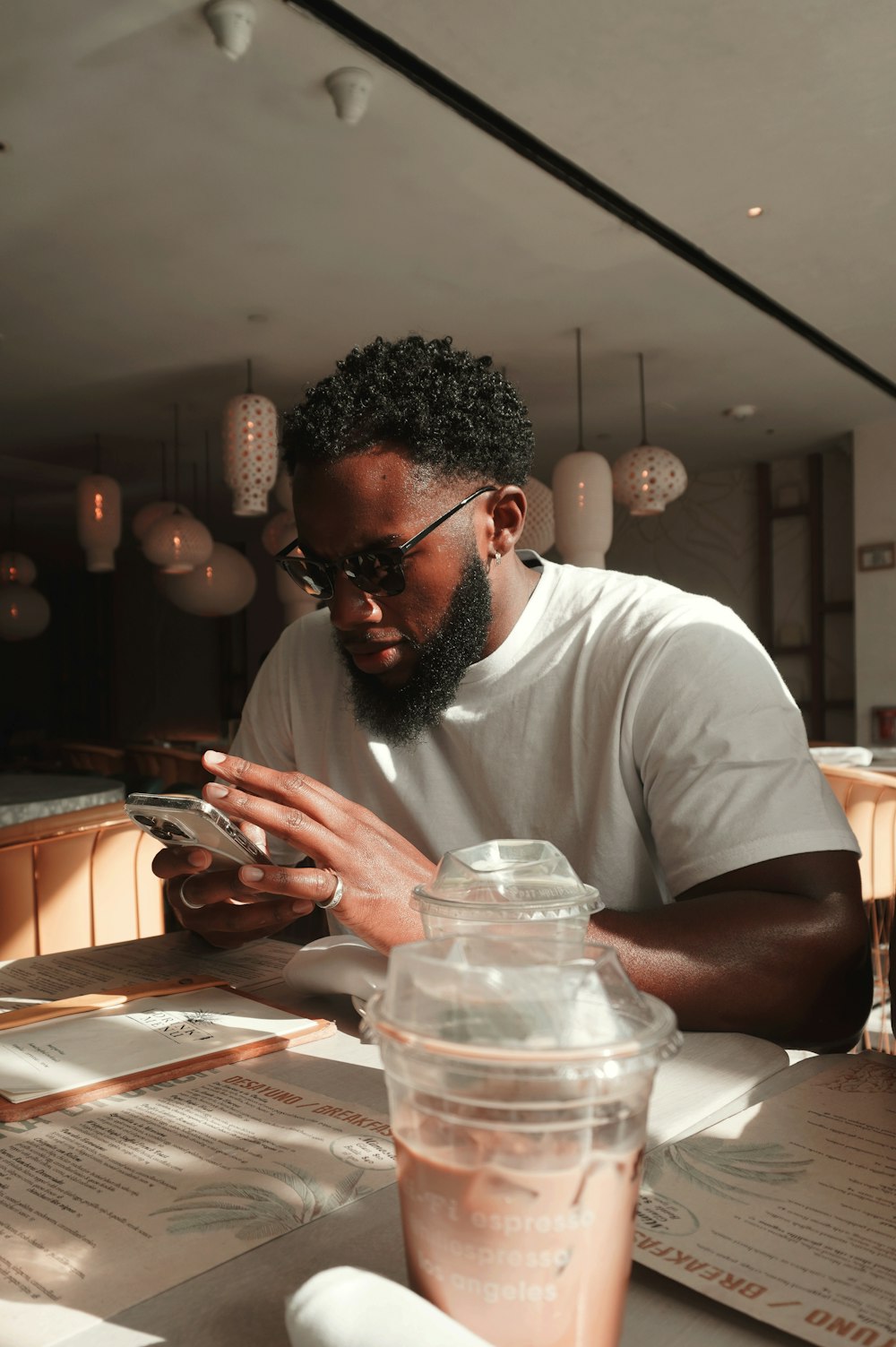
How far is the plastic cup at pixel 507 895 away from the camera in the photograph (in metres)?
0.69

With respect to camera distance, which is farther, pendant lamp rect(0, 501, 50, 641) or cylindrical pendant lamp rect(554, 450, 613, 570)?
pendant lamp rect(0, 501, 50, 641)

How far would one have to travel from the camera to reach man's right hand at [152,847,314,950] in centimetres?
106

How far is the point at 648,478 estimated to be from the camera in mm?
4488

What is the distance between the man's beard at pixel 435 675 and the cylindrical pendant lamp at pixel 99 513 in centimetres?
395

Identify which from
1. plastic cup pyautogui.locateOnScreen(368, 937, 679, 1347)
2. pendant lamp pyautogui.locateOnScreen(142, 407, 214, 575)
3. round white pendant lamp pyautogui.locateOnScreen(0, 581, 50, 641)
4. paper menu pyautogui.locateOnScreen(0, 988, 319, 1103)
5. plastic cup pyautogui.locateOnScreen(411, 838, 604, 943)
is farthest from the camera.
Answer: round white pendant lamp pyautogui.locateOnScreen(0, 581, 50, 641)

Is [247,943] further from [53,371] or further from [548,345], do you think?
[53,371]

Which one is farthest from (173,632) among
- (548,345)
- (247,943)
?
(247,943)

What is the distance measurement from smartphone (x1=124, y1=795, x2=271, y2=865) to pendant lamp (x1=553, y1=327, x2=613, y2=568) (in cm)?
363

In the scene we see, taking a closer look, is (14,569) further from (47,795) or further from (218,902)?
(218,902)

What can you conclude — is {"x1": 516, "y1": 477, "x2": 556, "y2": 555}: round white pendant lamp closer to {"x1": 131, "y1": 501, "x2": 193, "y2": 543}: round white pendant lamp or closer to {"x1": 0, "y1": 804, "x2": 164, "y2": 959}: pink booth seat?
{"x1": 131, "y1": 501, "x2": 193, "y2": 543}: round white pendant lamp

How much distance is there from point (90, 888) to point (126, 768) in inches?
176

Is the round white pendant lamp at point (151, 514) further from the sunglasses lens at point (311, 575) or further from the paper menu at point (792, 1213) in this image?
the paper menu at point (792, 1213)

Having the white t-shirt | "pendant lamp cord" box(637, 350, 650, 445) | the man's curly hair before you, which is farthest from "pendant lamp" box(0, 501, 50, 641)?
the man's curly hair

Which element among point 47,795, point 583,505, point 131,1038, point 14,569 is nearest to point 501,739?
point 131,1038
